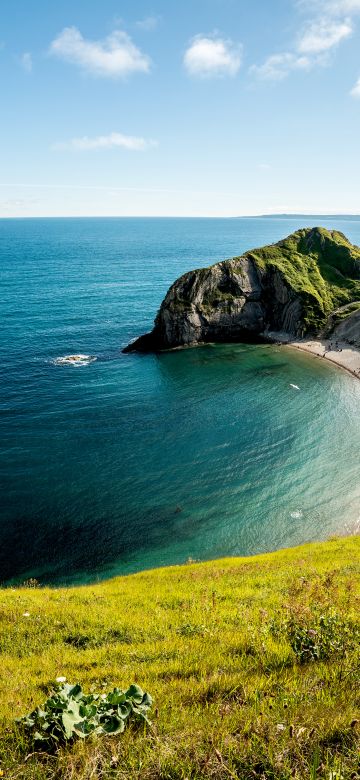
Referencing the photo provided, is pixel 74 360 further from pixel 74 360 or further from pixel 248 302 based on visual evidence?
pixel 248 302

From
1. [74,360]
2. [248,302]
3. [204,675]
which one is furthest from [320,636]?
[248,302]

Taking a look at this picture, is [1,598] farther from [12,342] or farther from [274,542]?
[12,342]

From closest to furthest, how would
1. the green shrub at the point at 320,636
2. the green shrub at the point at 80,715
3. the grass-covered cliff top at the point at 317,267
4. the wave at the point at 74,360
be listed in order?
the green shrub at the point at 80,715 → the green shrub at the point at 320,636 → the wave at the point at 74,360 → the grass-covered cliff top at the point at 317,267

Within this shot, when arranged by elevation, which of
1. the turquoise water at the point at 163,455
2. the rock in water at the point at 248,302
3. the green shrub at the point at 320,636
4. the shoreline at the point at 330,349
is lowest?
the turquoise water at the point at 163,455

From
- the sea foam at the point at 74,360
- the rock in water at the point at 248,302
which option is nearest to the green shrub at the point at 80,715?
the sea foam at the point at 74,360

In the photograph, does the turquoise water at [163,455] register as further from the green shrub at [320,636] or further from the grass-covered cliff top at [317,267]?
the green shrub at [320,636]

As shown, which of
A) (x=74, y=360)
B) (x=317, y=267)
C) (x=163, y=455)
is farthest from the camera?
(x=317, y=267)
